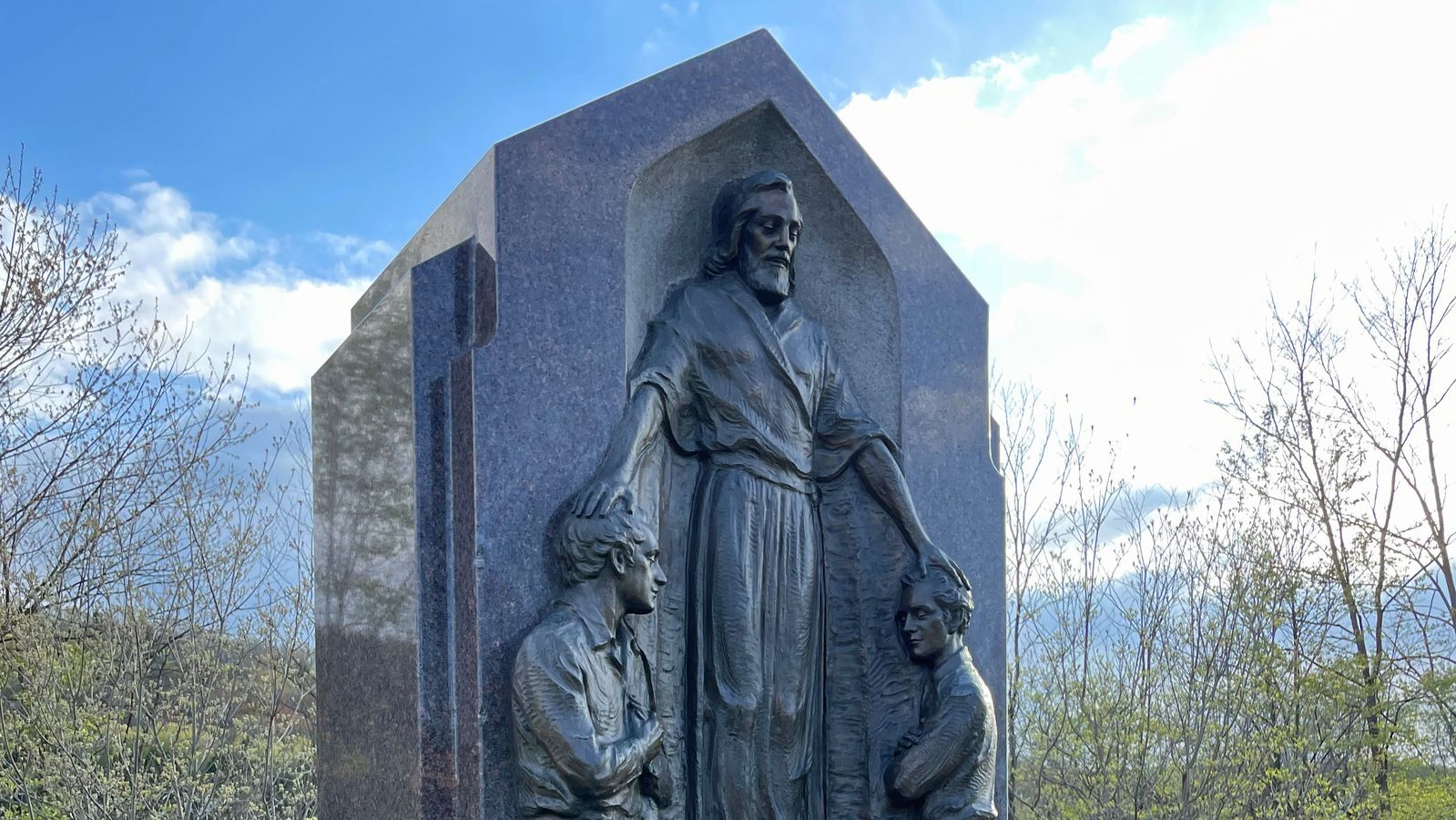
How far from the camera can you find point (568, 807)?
398 centimetres

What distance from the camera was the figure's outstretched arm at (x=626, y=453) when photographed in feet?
14.1

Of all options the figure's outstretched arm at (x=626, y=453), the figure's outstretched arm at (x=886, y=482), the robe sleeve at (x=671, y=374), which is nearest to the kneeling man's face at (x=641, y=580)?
the figure's outstretched arm at (x=626, y=453)

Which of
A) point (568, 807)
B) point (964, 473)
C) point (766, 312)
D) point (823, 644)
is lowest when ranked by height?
point (568, 807)

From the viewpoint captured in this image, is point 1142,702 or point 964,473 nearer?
point 964,473

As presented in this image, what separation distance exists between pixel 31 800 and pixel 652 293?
381 inches

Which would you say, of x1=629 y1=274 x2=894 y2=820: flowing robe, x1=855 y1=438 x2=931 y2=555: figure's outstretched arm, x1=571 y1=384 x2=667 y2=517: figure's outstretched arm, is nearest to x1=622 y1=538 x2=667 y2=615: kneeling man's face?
x1=571 y1=384 x2=667 y2=517: figure's outstretched arm

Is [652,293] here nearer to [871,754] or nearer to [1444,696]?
[871,754]

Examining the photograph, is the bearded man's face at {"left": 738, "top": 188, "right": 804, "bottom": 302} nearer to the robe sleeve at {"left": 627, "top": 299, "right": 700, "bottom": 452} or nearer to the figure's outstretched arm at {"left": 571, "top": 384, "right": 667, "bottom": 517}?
the robe sleeve at {"left": 627, "top": 299, "right": 700, "bottom": 452}

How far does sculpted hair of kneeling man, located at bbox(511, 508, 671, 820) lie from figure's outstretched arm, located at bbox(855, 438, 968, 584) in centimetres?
116

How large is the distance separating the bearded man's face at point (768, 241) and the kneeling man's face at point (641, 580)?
1318 millimetres

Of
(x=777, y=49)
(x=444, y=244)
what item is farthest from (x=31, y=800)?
(x=777, y=49)

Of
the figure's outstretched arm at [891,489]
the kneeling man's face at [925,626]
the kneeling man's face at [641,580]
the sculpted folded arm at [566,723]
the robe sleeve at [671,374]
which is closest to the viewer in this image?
the sculpted folded arm at [566,723]

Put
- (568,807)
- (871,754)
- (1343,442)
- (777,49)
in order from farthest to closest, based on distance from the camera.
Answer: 1. (1343,442)
2. (777,49)
3. (871,754)
4. (568,807)

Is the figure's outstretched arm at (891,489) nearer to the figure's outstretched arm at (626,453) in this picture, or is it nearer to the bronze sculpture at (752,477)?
the bronze sculpture at (752,477)
